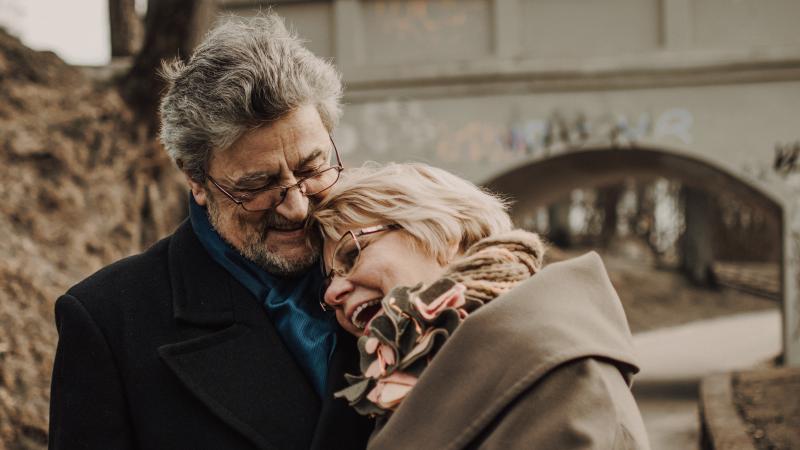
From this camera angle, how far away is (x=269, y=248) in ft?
8.59

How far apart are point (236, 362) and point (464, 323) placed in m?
0.76

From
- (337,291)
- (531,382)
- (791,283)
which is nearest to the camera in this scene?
(531,382)

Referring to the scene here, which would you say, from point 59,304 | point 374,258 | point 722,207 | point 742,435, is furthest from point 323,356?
point 722,207

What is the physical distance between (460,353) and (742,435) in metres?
5.80

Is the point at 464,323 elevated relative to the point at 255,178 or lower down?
lower down

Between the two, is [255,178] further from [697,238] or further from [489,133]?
[697,238]

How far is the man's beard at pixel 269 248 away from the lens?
261 cm

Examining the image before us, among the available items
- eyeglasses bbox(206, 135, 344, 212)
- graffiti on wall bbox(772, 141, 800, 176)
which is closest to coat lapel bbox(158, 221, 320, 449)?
eyeglasses bbox(206, 135, 344, 212)

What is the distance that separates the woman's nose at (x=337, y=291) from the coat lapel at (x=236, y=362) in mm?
223

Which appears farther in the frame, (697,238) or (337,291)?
(697,238)

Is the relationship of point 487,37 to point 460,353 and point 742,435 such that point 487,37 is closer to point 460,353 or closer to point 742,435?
point 742,435

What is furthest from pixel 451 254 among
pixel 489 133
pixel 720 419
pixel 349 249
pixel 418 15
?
pixel 418 15

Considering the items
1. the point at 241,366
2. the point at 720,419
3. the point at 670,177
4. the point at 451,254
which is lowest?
the point at 720,419

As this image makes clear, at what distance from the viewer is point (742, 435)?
7223mm
